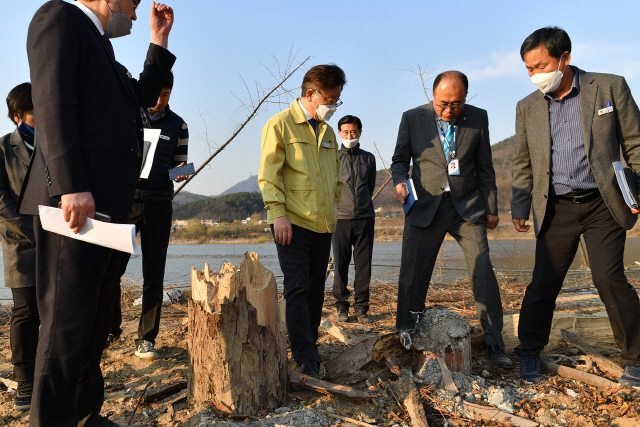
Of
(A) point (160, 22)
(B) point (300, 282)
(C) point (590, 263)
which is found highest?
(A) point (160, 22)

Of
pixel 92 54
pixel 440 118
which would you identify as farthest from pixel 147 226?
pixel 440 118

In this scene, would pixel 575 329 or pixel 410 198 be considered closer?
pixel 410 198

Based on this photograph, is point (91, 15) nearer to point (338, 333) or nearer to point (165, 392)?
point (165, 392)

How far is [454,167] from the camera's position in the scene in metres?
3.33

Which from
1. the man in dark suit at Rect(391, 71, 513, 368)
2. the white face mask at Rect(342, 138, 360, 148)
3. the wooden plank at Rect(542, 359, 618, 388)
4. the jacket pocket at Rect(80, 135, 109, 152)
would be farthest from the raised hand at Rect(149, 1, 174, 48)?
the white face mask at Rect(342, 138, 360, 148)

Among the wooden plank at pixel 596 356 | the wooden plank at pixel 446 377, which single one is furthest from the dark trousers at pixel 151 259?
the wooden plank at pixel 596 356

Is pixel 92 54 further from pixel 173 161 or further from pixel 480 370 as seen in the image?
pixel 480 370

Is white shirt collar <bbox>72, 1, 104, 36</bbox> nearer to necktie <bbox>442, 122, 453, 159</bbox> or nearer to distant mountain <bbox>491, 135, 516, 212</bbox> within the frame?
necktie <bbox>442, 122, 453, 159</bbox>

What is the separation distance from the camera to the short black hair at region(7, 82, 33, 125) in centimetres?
296

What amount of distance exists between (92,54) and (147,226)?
5.91 feet

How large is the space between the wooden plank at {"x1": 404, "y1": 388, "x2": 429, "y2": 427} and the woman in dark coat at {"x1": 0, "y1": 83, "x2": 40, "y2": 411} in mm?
2242

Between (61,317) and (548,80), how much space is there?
9.99ft

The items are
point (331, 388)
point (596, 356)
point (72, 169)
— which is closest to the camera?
point (72, 169)

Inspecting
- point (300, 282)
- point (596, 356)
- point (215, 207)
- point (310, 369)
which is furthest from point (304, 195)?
point (215, 207)
